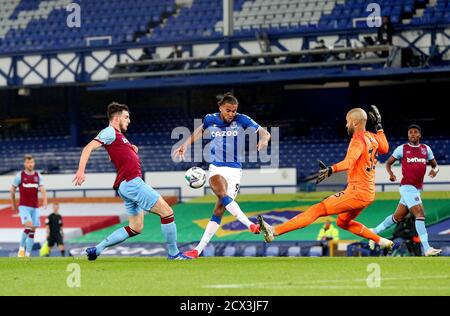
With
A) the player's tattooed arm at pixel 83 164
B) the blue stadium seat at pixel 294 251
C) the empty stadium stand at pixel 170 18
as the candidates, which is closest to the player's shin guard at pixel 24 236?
the blue stadium seat at pixel 294 251

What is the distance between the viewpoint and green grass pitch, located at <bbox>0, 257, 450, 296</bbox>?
42.0 feet

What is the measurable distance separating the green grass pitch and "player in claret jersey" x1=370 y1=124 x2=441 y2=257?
3.79 m

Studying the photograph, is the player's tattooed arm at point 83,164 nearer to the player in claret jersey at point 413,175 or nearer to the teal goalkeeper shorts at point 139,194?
the teal goalkeeper shorts at point 139,194

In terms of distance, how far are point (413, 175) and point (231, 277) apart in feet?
27.4

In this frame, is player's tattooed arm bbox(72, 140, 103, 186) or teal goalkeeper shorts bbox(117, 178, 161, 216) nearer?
player's tattooed arm bbox(72, 140, 103, 186)

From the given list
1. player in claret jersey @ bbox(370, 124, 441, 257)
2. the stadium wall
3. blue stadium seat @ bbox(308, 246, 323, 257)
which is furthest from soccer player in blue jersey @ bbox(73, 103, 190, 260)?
the stadium wall

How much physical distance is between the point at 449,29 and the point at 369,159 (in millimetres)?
21119

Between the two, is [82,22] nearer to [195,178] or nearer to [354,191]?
[195,178]

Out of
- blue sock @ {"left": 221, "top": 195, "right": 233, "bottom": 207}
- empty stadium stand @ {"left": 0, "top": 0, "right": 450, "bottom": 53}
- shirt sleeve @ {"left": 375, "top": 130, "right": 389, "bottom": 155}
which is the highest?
empty stadium stand @ {"left": 0, "top": 0, "right": 450, "bottom": 53}

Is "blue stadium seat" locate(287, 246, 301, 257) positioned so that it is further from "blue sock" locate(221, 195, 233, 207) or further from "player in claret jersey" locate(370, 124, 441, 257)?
"blue sock" locate(221, 195, 233, 207)

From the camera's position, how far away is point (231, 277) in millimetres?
14469

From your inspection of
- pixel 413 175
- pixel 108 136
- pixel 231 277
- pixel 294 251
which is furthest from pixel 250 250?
pixel 231 277

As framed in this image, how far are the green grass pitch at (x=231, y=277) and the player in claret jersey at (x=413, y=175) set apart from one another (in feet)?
12.4
